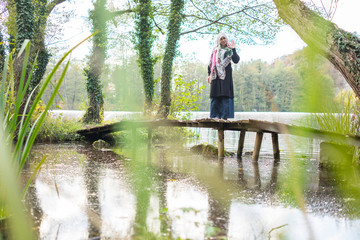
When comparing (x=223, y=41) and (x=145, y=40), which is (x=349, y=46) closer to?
(x=223, y=41)

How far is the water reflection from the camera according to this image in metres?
1.96

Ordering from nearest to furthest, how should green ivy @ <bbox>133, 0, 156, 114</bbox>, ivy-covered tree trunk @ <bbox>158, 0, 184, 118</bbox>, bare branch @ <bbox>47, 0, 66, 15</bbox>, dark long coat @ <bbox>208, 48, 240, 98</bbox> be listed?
Result: dark long coat @ <bbox>208, 48, 240, 98</bbox> < ivy-covered tree trunk @ <bbox>158, 0, 184, 118</bbox> < green ivy @ <bbox>133, 0, 156, 114</bbox> < bare branch @ <bbox>47, 0, 66, 15</bbox>

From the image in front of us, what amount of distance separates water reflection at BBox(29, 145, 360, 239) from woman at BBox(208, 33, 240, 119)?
9.02 ft

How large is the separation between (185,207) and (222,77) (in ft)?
15.5

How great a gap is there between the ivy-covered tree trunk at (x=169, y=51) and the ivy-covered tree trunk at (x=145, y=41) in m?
0.51

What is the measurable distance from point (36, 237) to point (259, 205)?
1.80 meters

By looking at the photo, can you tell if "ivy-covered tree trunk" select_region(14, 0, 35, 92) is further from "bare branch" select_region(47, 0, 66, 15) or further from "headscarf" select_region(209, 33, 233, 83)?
"bare branch" select_region(47, 0, 66, 15)

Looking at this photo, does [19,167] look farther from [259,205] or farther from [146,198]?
[259,205]

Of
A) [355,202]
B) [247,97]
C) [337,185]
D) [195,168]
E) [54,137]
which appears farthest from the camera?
[54,137]

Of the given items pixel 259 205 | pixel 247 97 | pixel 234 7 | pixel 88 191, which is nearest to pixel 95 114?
pixel 234 7

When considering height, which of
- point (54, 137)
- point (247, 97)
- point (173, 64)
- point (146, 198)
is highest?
point (173, 64)

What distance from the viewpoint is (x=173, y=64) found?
41.2 feet

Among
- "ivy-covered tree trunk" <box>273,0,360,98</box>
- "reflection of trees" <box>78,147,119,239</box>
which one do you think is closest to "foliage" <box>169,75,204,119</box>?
"reflection of trees" <box>78,147,119,239</box>

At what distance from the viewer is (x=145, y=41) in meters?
12.0
